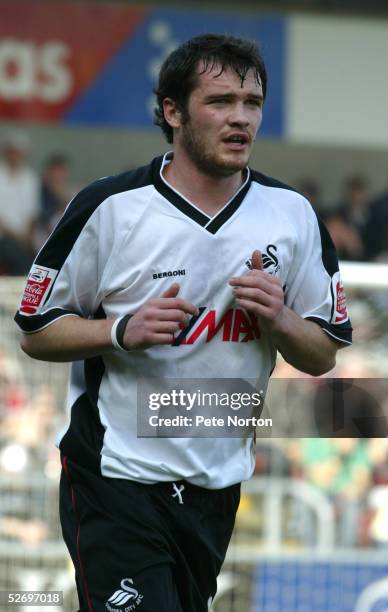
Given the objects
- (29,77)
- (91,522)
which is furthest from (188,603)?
(29,77)

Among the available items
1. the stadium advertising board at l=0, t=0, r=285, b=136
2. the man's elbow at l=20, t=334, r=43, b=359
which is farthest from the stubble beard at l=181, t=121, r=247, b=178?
the stadium advertising board at l=0, t=0, r=285, b=136

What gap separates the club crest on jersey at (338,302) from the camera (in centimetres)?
413

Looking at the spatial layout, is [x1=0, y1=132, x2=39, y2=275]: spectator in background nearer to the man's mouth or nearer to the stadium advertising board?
the stadium advertising board

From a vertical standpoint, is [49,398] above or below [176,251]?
below

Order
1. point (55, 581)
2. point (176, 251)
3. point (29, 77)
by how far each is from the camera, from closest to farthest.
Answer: point (176, 251) → point (55, 581) → point (29, 77)

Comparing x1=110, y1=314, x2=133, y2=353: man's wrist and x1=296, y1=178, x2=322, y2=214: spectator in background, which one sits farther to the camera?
x1=296, y1=178, x2=322, y2=214: spectator in background

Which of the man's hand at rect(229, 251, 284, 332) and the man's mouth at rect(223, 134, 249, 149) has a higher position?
the man's mouth at rect(223, 134, 249, 149)

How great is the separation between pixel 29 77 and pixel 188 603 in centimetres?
1069

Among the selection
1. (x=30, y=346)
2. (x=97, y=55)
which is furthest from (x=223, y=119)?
(x=97, y=55)

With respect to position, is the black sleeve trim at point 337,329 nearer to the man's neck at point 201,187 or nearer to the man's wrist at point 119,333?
the man's neck at point 201,187

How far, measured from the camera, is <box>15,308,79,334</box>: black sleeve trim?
4004mm

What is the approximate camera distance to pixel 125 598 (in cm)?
384

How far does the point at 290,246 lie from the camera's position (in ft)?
13.3

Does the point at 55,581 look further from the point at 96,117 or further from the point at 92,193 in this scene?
the point at 96,117
